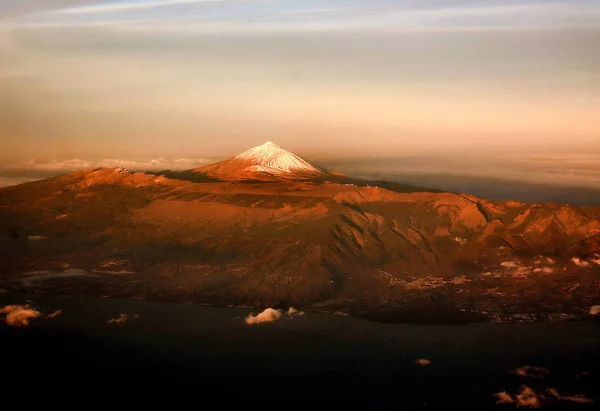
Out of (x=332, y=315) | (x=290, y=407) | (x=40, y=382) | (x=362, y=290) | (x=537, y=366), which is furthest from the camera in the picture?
(x=362, y=290)

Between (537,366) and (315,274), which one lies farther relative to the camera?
(315,274)

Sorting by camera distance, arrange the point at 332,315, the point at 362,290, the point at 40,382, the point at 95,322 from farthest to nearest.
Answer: the point at 362,290 < the point at 332,315 < the point at 95,322 < the point at 40,382

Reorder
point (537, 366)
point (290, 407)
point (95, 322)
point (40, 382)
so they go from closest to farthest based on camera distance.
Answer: point (290, 407) → point (40, 382) → point (537, 366) → point (95, 322)

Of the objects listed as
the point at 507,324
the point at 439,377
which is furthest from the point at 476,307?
the point at 439,377

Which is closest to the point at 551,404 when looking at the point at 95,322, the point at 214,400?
the point at 214,400

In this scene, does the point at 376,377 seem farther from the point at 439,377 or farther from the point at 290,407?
the point at 290,407

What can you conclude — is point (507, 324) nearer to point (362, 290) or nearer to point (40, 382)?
point (362, 290)
